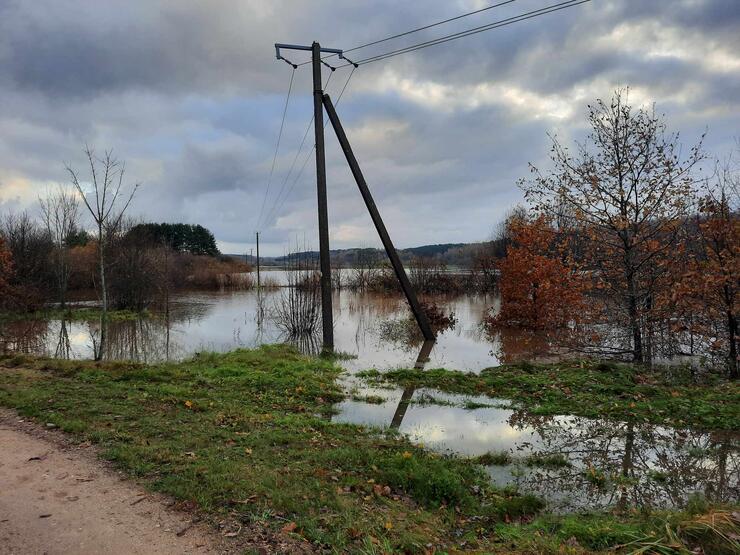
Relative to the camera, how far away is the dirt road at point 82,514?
3.78 meters

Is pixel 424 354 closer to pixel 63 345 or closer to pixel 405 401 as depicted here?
pixel 405 401

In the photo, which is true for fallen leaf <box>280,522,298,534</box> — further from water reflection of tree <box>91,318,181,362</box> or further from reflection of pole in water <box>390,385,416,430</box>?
water reflection of tree <box>91,318,181,362</box>

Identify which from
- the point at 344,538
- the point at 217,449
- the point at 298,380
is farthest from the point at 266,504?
the point at 298,380

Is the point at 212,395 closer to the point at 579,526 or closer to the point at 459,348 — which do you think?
the point at 579,526

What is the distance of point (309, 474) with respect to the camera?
17.2 ft

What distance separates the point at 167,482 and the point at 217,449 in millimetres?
1043

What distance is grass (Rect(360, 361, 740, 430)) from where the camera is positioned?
773cm

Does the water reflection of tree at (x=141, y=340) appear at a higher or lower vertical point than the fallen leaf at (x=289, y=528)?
lower

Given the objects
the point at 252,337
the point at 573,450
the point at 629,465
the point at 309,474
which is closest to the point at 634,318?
the point at 573,450

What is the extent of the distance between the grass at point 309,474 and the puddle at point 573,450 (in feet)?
1.79

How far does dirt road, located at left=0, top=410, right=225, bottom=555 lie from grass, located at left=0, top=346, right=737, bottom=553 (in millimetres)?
258

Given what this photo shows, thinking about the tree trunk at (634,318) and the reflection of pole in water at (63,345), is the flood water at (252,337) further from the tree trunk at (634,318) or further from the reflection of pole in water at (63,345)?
the tree trunk at (634,318)

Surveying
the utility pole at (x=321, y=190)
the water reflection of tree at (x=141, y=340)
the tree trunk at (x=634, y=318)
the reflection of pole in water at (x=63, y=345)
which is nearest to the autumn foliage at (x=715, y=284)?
the tree trunk at (x=634, y=318)

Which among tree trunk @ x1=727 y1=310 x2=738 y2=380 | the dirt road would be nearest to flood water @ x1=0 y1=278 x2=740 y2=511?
the dirt road
